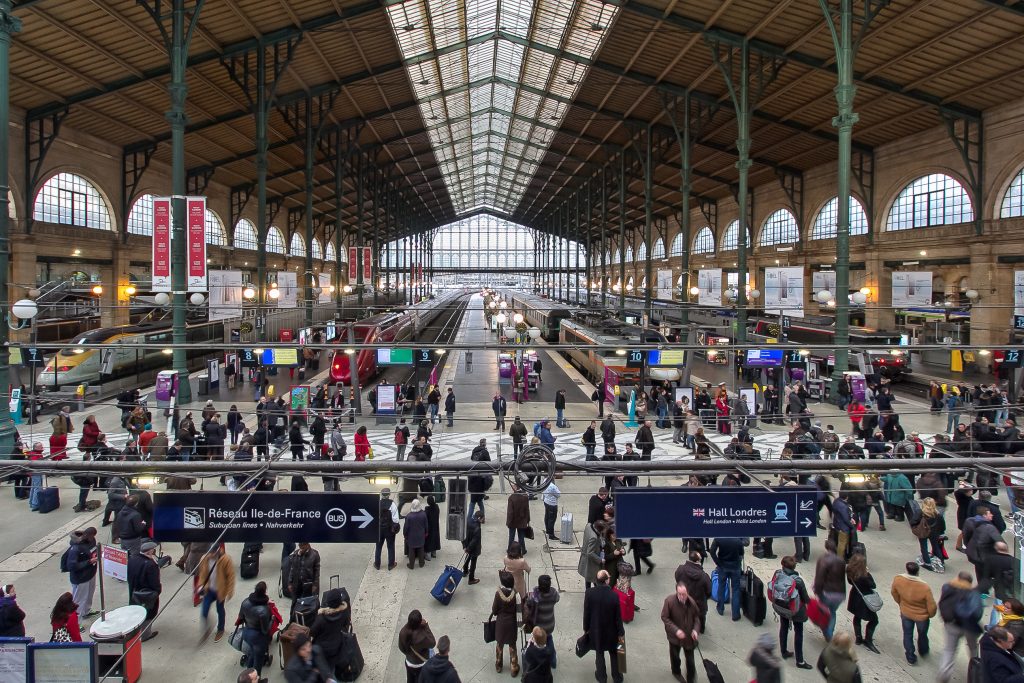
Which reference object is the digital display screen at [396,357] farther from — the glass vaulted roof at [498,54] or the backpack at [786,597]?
the glass vaulted roof at [498,54]

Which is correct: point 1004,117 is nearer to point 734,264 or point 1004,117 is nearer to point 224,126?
point 734,264

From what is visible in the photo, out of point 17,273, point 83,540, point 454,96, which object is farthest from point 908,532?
point 454,96

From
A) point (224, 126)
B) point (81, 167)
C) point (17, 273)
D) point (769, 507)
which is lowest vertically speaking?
point (769, 507)

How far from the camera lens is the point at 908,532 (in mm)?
10359

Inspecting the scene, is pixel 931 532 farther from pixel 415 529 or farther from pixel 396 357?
pixel 396 357

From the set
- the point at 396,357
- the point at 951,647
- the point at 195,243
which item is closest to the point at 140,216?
the point at 195,243

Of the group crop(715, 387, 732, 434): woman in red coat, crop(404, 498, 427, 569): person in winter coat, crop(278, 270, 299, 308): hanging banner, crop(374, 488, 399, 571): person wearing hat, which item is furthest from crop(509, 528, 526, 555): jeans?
crop(278, 270, 299, 308): hanging banner

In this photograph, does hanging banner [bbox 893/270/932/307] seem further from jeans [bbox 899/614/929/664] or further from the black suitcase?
the black suitcase

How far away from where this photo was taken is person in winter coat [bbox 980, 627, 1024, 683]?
17.8ft

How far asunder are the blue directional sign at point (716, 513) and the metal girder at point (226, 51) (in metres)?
22.3

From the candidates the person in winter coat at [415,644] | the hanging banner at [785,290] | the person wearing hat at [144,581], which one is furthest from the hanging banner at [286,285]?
the person in winter coat at [415,644]

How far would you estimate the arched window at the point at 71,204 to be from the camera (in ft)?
84.6

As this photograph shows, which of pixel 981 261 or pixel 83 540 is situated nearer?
pixel 83 540

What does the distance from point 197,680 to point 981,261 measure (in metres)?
30.6
